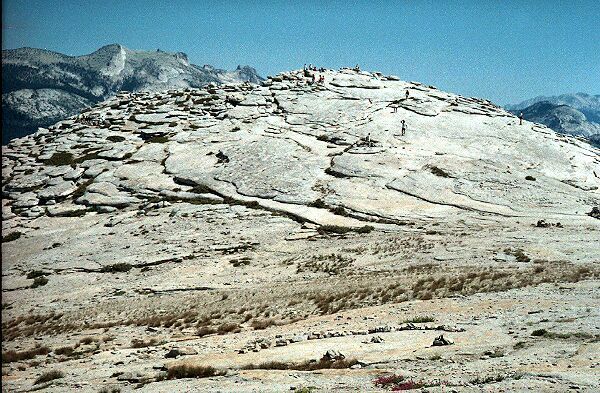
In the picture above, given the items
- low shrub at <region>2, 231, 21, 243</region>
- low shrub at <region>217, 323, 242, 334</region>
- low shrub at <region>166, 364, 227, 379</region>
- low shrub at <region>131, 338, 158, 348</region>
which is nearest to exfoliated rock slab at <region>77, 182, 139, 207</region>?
low shrub at <region>2, 231, 21, 243</region>

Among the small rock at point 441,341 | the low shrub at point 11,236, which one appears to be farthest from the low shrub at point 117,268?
the small rock at point 441,341

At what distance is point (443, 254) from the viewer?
42.3 metres

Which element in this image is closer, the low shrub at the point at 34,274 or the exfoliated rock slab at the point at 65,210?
the low shrub at the point at 34,274

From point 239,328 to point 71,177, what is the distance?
206 feet

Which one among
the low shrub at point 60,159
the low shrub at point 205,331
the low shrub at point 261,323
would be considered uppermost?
the low shrub at point 60,159

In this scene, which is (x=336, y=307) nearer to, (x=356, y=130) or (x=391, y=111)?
(x=356, y=130)

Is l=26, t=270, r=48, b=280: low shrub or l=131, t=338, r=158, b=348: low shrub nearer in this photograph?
l=131, t=338, r=158, b=348: low shrub

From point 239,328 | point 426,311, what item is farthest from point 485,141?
point 239,328

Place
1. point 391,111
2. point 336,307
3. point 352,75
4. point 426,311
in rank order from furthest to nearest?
1. point 352,75
2. point 391,111
3. point 336,307
4. point 426,311

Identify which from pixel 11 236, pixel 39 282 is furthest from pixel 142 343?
pixel 11 236

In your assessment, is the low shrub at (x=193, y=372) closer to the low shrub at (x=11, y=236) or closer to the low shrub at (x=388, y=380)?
the low shrub at (x=388, y=380)

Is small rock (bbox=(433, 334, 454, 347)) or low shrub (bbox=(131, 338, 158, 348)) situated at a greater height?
small rock (bbox=(433, 334, 454, 347))

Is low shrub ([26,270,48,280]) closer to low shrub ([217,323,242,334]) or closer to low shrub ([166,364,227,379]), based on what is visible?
low shrub ([217,323,242,334])

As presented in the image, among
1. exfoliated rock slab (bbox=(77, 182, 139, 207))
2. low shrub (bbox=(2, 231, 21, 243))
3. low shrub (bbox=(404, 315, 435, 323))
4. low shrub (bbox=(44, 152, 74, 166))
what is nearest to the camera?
low shrub (bbox=(404, 315, 435, 323))
